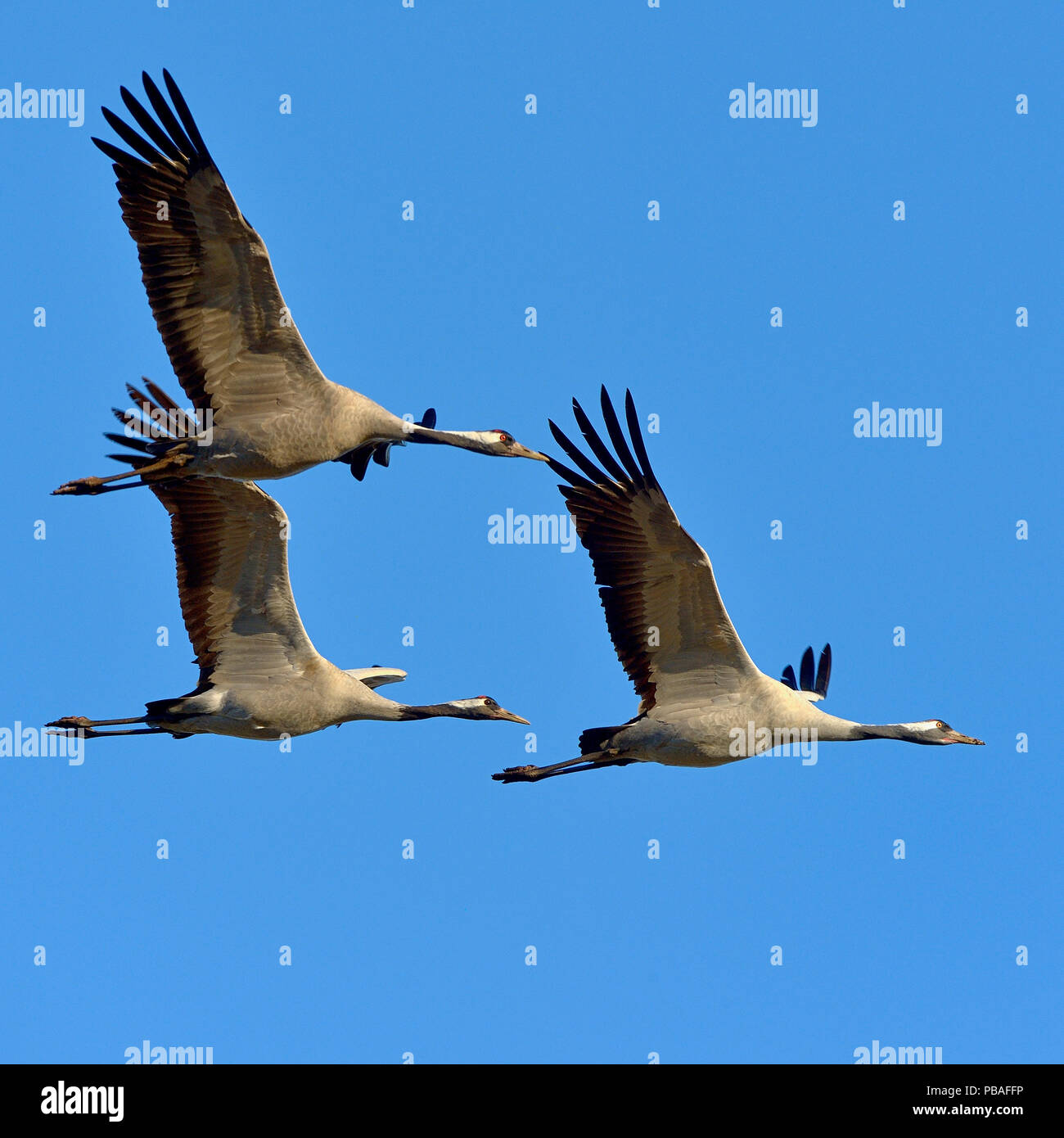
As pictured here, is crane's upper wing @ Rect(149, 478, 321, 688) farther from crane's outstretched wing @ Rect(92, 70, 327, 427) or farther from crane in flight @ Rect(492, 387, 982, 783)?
crane in flight @ Rect(492, 387, 982, 783)

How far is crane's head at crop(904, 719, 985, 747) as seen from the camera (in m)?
18.3

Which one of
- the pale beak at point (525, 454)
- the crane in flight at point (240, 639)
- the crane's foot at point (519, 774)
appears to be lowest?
the crane's foot at point (519, 774)

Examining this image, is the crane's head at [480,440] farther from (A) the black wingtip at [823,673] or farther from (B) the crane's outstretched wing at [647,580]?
(A) the black wingtip at [823,673]

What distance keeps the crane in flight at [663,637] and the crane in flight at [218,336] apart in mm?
1657

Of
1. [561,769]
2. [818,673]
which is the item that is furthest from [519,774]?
[818,673]

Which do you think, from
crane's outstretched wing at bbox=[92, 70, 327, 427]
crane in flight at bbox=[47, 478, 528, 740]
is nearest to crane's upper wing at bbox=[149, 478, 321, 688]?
crane in flight at bbox=[47, 478, 528, 740]

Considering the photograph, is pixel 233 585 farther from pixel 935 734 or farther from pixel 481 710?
pixel 935 734

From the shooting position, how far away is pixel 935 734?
18406mm

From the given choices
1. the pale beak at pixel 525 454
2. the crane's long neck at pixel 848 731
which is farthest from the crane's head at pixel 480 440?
the crane's long neck at pixel 848 731

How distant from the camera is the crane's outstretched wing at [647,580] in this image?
17.0m
